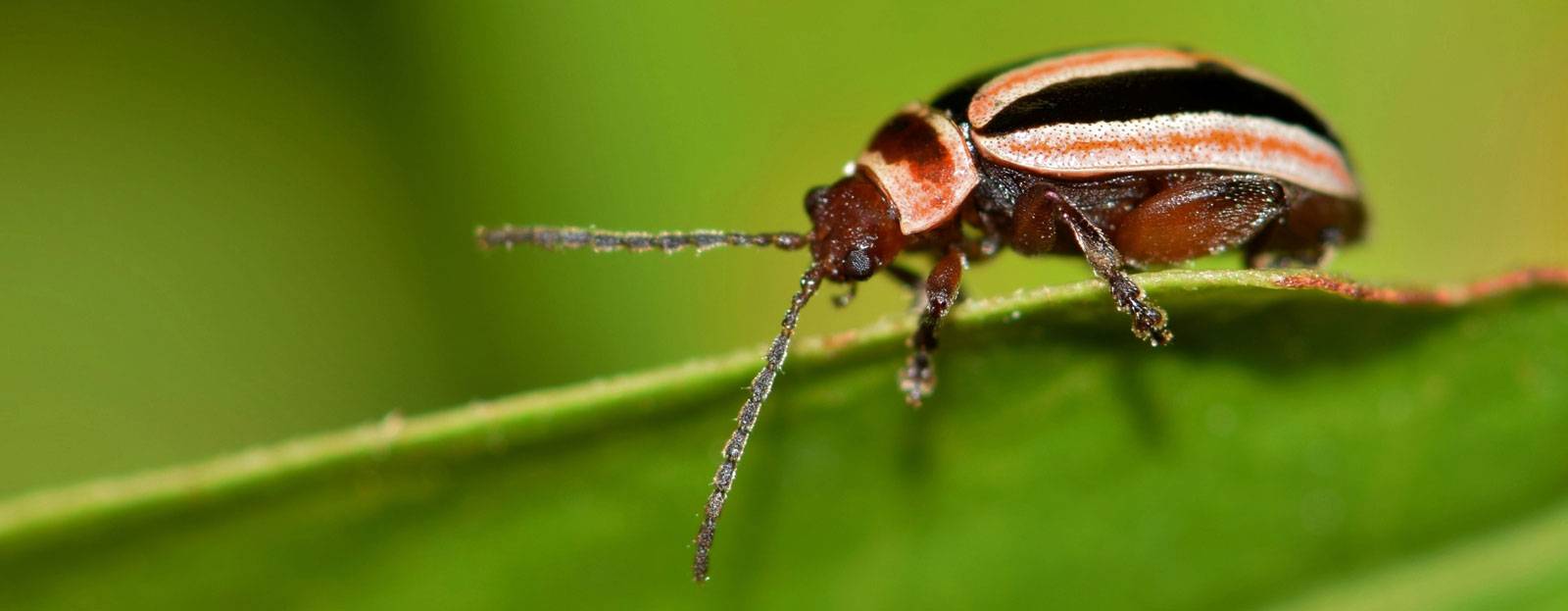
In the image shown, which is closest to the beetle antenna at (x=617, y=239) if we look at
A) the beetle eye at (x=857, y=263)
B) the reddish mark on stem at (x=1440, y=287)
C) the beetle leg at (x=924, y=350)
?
the beetle eye at (x=857, y=263)

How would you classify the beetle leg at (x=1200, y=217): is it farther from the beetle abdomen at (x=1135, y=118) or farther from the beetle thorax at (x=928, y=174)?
the beetle thorax at (x=928, y=174)

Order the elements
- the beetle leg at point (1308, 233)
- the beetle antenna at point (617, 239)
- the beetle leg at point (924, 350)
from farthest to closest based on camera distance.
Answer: the beetle leg at point (1308, 233) < the beetle antenna at point (617, 239) < the beetle leg at point (924, 350)

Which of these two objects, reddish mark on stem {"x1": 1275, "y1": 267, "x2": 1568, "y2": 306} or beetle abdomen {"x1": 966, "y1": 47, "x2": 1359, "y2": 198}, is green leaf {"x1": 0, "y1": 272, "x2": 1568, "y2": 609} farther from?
beetle abdomen {"x1": 966, "y1": 47, "x2": 1359, "y2": 198}

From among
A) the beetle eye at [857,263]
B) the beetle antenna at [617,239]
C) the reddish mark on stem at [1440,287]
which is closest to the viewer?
the reddish mark on stem at [1440,287]

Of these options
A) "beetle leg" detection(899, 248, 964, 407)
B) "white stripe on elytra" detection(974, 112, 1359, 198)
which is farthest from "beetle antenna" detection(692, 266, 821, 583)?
"white stripe on elytra" detection(974, 112, 1359, 198)

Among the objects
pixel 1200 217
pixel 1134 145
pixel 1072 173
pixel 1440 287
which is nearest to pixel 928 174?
pixel 1072 173

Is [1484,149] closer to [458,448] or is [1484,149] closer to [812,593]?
[812,593]

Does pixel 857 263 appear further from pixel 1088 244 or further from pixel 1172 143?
pixel 1172 143

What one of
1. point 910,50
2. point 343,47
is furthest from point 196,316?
point 910,50
